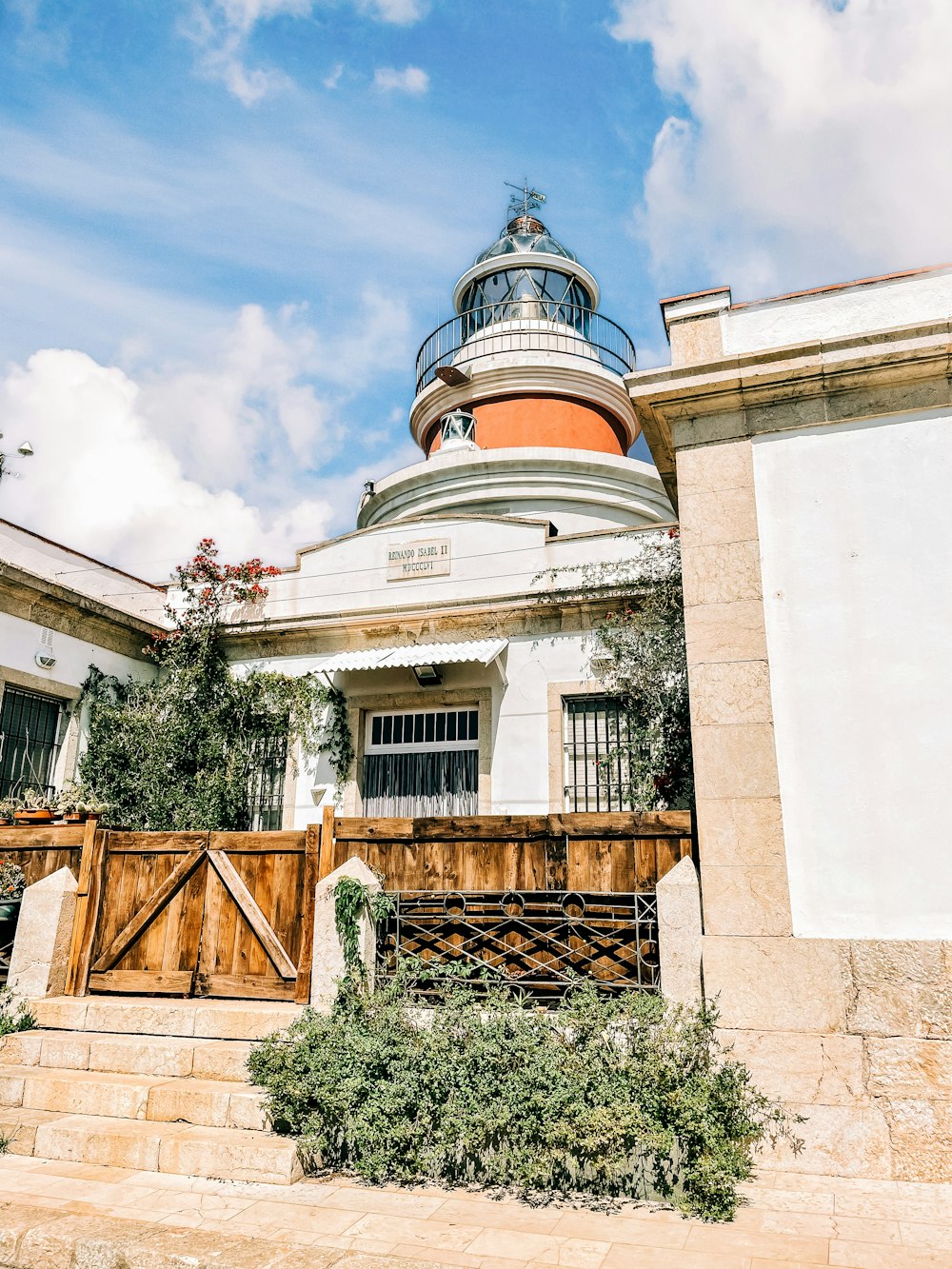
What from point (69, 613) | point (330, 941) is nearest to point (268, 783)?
point (69, 613)

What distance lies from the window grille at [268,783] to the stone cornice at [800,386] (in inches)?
289

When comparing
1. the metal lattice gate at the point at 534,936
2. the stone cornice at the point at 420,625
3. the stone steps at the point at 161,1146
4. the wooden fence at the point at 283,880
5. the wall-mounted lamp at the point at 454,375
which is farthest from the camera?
the wall-mounted lamp at the point at 454,375

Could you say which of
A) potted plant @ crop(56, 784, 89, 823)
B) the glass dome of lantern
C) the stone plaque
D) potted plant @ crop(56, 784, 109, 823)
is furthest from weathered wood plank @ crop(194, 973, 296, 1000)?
the glass dome of lantern

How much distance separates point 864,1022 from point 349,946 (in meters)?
3.40

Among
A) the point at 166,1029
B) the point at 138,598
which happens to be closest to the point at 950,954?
the point at 166,1029

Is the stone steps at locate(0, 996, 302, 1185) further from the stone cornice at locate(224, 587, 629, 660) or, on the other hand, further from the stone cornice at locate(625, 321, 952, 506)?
the stone cornice at locate(224, 587, 629, 660)

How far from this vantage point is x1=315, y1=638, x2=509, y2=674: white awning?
446 inches

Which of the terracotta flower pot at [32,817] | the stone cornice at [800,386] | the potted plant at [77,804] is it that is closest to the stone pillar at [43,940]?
the potted plant at [77,804]

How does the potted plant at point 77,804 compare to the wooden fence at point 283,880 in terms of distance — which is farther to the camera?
the potted plant at point 77,804

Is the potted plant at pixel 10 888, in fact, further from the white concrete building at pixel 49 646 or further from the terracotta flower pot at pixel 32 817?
the white concrete building at pixel 49 646

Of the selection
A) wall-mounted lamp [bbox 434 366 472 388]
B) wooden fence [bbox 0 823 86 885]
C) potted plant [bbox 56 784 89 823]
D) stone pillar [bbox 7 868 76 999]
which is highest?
wall-mounted lamp [bbox 434 366 472 388]

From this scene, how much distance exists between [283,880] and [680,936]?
315cm

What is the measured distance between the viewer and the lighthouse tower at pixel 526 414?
15.0m

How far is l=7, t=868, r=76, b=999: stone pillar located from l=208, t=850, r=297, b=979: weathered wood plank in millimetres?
1239
